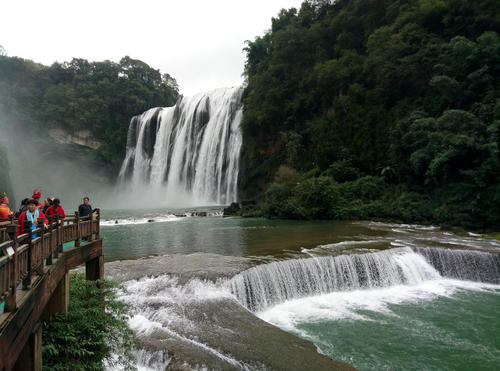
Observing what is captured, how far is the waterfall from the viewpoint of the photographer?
9.39m

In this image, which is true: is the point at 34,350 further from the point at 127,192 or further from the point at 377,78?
the point at 127,192

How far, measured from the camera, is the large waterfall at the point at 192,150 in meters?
39.7

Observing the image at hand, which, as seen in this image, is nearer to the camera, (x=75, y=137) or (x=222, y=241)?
(x=222, y=241)

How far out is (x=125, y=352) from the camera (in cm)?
531

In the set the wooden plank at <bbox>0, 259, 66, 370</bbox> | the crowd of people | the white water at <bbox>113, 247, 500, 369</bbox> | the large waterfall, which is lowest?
the white water at <bbox>113, 247, 500, 369</bbox>

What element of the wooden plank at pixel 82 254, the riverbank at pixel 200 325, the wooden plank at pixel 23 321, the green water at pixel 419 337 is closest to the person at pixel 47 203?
the wooden plank at pixel 82 254

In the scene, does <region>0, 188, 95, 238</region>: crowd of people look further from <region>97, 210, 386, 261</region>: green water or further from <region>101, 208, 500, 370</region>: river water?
<region>97, 210, 386, 261</region>: green water

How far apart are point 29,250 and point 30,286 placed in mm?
444

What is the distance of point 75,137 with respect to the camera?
60.9m

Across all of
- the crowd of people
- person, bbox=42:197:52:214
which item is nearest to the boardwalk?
the crowd of people

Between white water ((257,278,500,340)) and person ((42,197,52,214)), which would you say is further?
white water ((257,278,500,340))

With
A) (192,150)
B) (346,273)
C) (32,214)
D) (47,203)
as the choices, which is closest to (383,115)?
(346,273)

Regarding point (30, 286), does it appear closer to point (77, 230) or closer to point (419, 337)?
point (77, 230)

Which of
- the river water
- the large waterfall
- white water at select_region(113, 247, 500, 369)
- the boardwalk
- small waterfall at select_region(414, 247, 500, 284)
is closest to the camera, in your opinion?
the boardwalk
